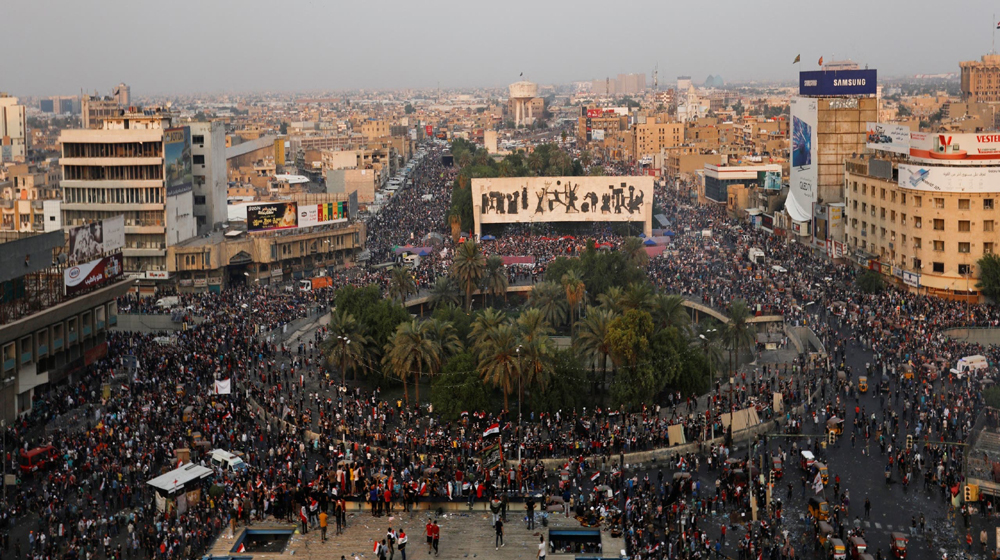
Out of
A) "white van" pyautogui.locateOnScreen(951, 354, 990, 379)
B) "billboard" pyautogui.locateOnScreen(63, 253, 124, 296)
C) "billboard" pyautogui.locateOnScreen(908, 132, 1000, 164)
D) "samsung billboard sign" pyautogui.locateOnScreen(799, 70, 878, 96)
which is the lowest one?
"white van" pyautogui.locateOnScreen(951, 354, 990, 379)

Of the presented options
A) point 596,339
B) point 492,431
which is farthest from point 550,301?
point 492,431

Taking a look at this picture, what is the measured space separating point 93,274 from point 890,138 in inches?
1957

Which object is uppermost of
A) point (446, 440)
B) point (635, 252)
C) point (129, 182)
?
point (129, 182)

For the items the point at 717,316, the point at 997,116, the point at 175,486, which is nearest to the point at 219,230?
the point at 717,316

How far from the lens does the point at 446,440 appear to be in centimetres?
4000

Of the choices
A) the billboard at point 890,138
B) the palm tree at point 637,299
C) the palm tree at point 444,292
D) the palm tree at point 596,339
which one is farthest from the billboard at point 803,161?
the palm tree at point 596,339

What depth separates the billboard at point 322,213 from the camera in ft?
254

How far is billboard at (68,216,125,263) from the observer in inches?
1976

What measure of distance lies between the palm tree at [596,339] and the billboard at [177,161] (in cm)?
3410

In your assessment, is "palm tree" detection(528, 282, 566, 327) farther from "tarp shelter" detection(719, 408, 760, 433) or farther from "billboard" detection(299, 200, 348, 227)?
"billboard" detection(299, 200, 348, 227)

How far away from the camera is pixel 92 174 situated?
69000 millimetres

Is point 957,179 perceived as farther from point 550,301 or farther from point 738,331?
point 550,301

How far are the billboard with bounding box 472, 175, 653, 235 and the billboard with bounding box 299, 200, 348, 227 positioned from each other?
12.9 meters

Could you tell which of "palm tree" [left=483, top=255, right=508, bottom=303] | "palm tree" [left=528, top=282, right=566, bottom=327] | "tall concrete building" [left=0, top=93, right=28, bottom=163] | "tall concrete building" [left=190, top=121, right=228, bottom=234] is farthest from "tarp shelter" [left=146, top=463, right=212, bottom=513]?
"tall concrete building" [left=0, top=93, right=28, bottom=163]
